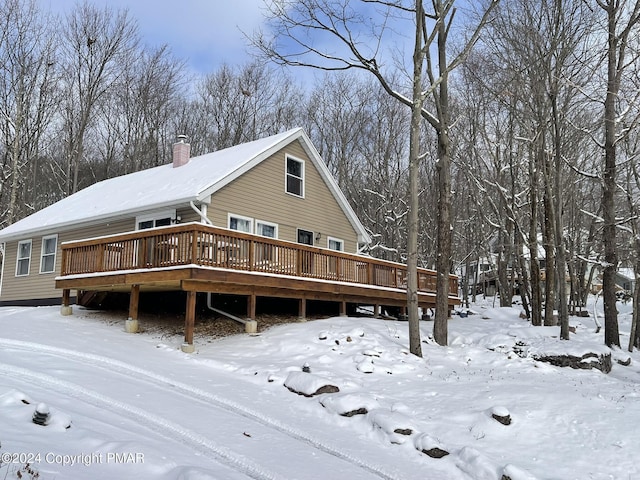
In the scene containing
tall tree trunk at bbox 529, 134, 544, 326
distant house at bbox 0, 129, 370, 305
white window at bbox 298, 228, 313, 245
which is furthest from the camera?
white window at bbox 298, 228, 313, 245

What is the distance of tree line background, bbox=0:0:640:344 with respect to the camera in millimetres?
13414

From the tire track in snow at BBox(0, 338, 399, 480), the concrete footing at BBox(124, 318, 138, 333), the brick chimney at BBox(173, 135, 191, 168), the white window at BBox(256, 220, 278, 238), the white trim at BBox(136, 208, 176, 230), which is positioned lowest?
the tire track in snow at BBox(0, 338, 399, 480)

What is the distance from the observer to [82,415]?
5.30 m

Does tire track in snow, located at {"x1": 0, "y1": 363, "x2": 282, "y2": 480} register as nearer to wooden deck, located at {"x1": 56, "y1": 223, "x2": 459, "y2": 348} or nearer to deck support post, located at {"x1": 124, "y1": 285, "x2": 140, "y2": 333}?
wooden deck, located at {"x1": 56, "y1": 223, "x2": 459, "y2": 348}

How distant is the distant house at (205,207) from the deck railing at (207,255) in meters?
2.06

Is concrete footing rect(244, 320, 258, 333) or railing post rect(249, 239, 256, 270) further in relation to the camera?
concrete footing rect(244, 320, 258, 333)

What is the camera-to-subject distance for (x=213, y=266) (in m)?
10.6

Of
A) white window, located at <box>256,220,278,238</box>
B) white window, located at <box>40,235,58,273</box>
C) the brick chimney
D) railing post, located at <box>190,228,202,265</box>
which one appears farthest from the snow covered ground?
the brick chimney

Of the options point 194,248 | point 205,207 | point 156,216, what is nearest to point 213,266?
point 194,248

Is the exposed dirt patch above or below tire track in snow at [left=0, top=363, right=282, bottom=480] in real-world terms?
above

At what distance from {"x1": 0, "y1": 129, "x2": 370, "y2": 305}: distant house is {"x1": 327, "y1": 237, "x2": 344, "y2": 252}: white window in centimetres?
4

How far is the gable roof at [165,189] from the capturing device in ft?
46.0

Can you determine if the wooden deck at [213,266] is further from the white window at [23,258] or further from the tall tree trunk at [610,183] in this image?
the white window at [23,258]

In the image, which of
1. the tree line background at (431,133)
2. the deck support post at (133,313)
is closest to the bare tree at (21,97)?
the tree line background at (431,133)
